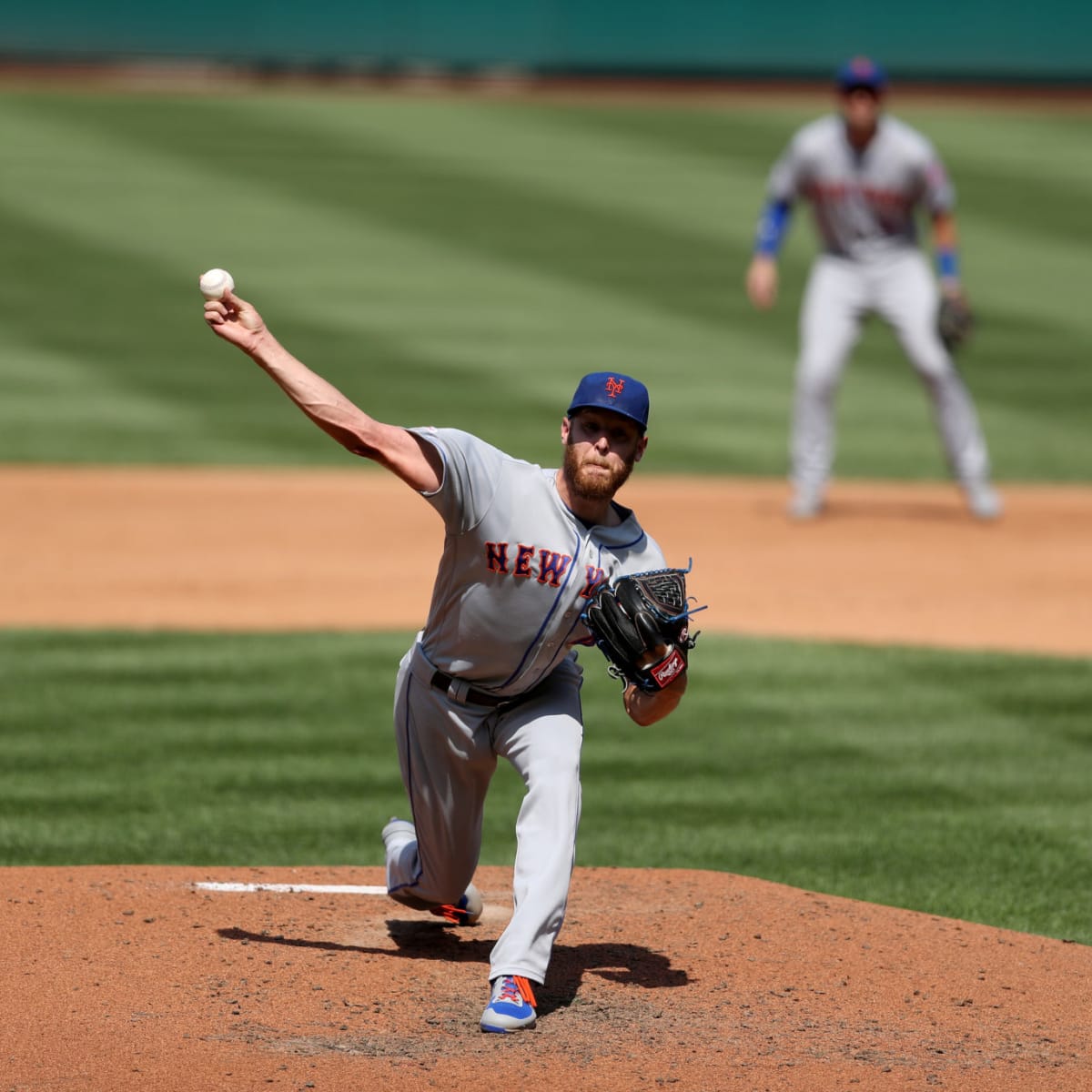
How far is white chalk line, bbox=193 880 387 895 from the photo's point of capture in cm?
622

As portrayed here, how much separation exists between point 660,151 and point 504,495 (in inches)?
885

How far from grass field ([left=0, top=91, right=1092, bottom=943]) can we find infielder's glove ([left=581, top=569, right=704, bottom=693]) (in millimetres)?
1654

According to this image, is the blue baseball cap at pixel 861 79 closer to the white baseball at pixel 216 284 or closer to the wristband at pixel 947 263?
the wristband at pixel 947 263

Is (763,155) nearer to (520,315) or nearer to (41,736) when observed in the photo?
(520,315)

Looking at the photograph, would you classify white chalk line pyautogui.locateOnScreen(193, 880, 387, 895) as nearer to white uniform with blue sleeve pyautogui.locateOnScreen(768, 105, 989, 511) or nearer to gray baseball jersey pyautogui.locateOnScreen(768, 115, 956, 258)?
white uniform with blue sleeve pyautogui.locateOnScreen(768, 105, 989, 511)

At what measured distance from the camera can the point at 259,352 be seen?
522 centimetres

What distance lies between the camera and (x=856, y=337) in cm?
1220

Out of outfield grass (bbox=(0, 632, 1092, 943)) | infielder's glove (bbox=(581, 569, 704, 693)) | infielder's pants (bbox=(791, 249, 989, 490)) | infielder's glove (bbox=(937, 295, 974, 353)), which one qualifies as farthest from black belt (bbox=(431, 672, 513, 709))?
infielder's glove (bbox=(937, 295, 974, 353))

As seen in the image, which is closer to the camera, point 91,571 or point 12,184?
point 91,571

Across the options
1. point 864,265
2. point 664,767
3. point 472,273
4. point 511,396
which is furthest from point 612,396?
point 472,273

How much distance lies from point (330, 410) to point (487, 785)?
1.19m

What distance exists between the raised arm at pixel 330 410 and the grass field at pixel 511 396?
6.77 feet

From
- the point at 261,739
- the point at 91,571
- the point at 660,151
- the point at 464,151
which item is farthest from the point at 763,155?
the point at 261,739

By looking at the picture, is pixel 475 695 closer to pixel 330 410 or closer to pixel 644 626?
pixel 644 626
